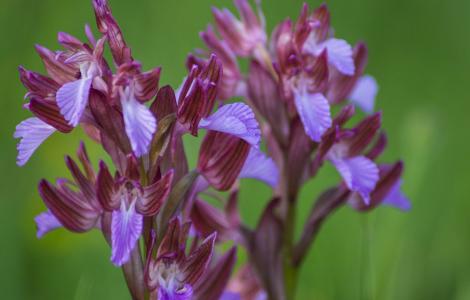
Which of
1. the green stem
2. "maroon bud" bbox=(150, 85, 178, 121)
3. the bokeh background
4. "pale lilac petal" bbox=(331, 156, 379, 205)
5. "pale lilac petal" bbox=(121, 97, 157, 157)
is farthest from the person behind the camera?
the bokeh background

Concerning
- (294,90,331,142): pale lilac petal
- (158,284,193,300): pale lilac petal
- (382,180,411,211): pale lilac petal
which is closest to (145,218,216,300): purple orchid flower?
(158,284,193,300): pale lilac petal

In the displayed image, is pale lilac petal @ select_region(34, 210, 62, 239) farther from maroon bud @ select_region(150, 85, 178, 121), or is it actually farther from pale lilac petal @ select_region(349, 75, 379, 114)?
pale lilac petal @ select_region(349, 75, 379, 114)

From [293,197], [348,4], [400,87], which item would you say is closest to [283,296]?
[293,197]

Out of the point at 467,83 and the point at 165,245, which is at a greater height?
the point at 165,245

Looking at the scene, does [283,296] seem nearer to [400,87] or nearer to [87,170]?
[87,170]

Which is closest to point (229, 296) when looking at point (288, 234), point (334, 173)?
point (288, 234)

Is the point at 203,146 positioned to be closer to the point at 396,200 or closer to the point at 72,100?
the point at 72,100

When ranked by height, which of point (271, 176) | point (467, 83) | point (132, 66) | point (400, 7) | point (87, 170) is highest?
point (132, 66)
